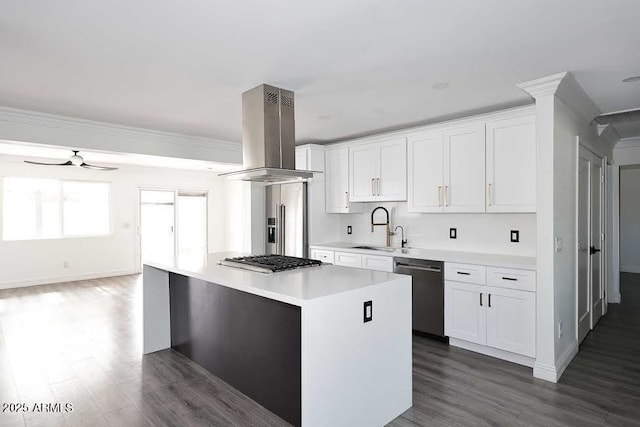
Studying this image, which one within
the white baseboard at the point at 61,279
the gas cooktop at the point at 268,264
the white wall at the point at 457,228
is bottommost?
the white baseboard at the point at 61,279

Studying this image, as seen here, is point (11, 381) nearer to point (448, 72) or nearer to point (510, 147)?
point (448, 72)

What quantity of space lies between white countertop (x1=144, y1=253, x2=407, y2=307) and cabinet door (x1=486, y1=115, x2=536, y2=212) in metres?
1.64

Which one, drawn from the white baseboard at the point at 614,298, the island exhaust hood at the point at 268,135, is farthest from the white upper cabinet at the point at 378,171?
the white baseboard at the point at 614,298

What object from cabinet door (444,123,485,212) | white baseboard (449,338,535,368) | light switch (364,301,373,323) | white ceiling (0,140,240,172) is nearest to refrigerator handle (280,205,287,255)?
white ceiling (0,140,240,172)

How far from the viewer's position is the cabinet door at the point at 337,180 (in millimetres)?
5125

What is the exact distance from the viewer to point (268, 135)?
303cm

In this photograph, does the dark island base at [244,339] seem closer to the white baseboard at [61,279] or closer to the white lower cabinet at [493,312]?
the white lower cabinet at [493,312]

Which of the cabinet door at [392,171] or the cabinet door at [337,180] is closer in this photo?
the cabinet door at [392,171]

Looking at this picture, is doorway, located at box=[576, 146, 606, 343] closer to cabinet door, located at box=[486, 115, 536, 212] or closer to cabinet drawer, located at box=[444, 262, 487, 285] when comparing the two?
cabinet door, located at box=[486, 115, 536, 212]

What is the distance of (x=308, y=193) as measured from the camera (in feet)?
17.2

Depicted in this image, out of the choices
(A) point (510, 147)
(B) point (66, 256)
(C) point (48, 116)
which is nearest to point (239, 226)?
(B) point (66, 256)

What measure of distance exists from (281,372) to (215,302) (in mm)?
978

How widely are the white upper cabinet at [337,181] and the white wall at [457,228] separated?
1.14 ft

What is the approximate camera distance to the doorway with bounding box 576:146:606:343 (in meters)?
3.68
